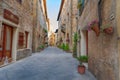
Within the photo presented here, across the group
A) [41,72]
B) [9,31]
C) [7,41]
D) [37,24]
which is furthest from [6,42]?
[37,24]

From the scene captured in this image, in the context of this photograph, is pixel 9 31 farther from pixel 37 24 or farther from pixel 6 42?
pixel 37 24

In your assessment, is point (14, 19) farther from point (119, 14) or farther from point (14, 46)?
point (119, 14)

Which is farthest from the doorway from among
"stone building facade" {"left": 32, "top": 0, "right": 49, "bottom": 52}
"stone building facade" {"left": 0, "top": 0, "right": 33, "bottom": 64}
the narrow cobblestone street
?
"stone building facade" {"left": 32, "top": 0, "right": 49, "bottom": 52}

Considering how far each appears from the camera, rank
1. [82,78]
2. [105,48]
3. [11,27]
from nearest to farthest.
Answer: [105,48] < [82,78] < [11,27]

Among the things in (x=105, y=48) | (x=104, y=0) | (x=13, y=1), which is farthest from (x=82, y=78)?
(x=13, y=1)

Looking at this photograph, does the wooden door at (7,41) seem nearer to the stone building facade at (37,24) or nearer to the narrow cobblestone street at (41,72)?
the narrow cobblestone street at (41,72)

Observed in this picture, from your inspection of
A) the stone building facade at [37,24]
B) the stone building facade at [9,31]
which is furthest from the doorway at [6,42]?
the stone building facade at [37,24]

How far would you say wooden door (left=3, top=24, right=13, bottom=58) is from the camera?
761cm

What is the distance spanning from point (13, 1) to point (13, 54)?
3.19m

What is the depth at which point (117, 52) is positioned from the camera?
285cm

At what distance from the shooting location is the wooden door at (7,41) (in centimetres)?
761

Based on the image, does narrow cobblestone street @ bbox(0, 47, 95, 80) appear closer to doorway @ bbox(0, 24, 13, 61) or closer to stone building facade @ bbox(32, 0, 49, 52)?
doorway @ bbox(0, 24, 13, 61)

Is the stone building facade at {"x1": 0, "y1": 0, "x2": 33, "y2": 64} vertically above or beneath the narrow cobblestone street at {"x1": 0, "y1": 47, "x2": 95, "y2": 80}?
above

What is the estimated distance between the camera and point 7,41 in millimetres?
7988
